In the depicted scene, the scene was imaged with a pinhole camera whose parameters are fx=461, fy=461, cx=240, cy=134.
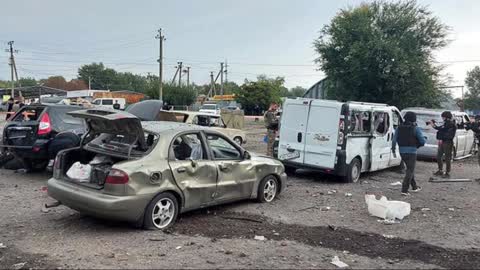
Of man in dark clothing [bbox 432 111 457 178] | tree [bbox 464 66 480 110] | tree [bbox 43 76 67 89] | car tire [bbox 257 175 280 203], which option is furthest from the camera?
tree [bbox 43 76 67 89]

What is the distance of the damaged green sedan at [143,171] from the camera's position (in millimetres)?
5785

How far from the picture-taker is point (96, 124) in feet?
21.8

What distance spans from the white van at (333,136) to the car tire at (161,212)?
4946 mm

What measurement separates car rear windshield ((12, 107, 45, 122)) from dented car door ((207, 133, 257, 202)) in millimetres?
4676

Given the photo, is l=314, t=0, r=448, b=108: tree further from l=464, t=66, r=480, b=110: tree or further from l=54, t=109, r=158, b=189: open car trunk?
l=464, t=66, r=480, b=110: tree

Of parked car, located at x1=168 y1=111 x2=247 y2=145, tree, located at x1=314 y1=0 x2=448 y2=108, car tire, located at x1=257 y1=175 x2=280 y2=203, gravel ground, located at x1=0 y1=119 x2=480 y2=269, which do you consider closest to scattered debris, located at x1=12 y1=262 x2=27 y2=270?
gravel ground, located at x1=0 y1=119 x2=480 y2=269

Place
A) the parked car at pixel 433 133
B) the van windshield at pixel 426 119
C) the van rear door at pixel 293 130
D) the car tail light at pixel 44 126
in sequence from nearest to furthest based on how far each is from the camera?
the car tail light at pixel 44 126, the van rear door at pixel 293 130, the van windshield at pixel 426 119, the parked car at pixel 433 133

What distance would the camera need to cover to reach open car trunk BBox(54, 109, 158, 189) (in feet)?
20.0

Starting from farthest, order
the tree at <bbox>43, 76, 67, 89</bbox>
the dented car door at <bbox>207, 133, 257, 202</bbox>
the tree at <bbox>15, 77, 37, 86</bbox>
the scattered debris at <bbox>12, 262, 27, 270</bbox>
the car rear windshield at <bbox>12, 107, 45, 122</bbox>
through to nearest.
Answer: the tree at <bbox>15, 77, 37, 86</bbox>, the tree at <bbox>43, 76, 67, 89</bbox>, the car rear windshield at <bbox>12, 107, 45, 122</bbox>, the dented car door at <bbox>207, 133, 257, 202</bbox>, the scattered debris at <bbox>12, 262, 27, 270</bbox>

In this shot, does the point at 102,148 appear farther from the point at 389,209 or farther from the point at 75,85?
the point at 75,85

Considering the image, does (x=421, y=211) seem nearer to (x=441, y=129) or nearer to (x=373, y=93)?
(x=441, y=129)

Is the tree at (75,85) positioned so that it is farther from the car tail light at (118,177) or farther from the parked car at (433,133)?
the car tail light at (118,177)

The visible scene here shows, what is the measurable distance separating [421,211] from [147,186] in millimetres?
4762

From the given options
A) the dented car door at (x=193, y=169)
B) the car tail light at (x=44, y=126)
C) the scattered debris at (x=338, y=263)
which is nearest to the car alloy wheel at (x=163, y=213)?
the dented car door at (x=193, y=169)
